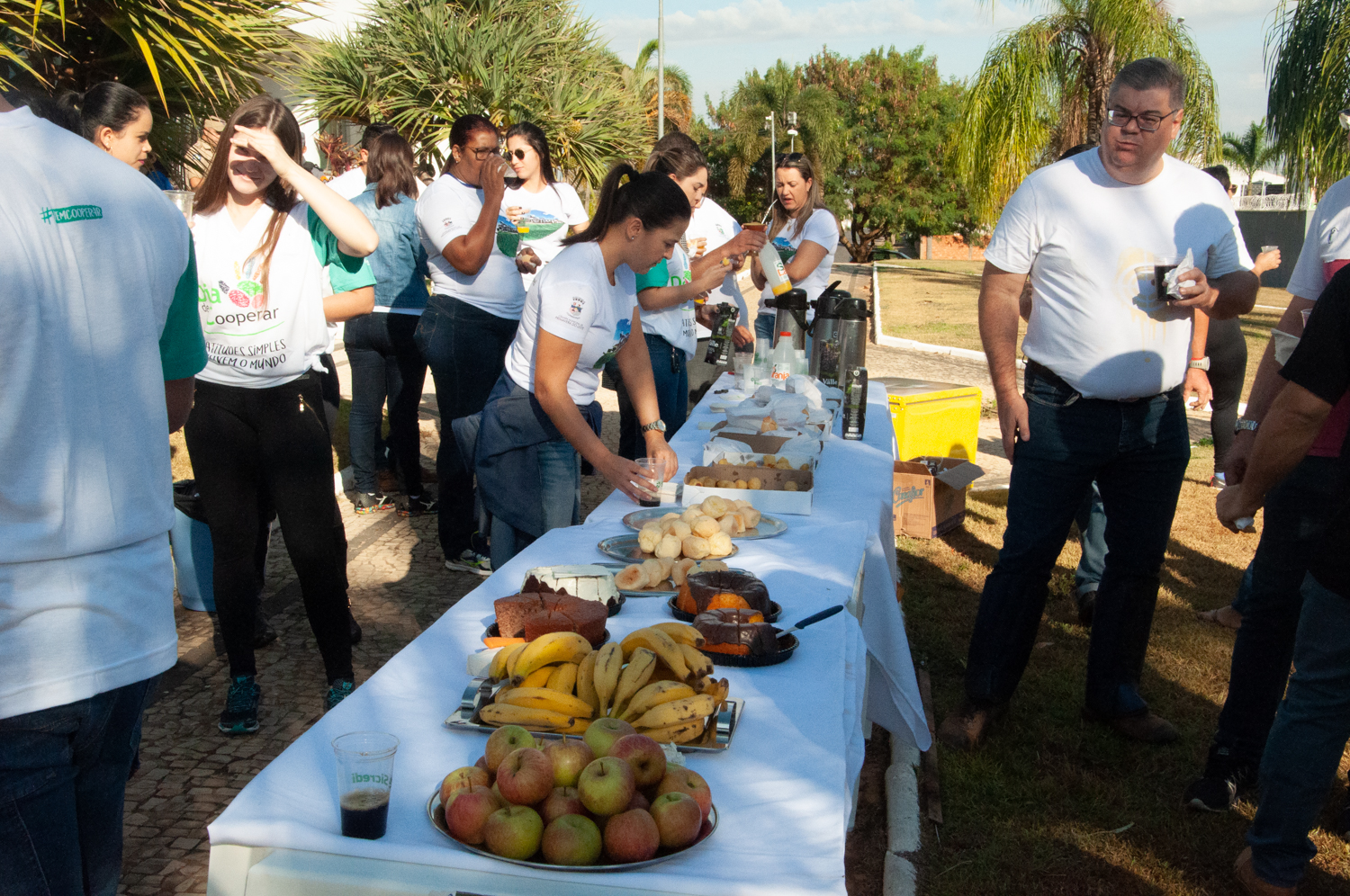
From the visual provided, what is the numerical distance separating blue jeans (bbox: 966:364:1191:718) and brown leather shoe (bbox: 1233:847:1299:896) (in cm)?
96

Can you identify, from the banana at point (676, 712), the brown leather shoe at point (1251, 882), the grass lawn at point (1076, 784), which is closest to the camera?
the banana at point (676, 712)

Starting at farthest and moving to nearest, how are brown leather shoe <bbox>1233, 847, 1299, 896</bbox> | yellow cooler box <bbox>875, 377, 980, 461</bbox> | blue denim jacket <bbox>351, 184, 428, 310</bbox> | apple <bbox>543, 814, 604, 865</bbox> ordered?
1. yellow cooler box <bbox>875, 377, 980, 461</bbox>
2. blue denim jacket <bbox>351, 184, 428, 310</bbox>
3. brown leather shoe <bbox>1233, 847, 1299, 896</bbox>
4. apple <bbox>543, 814, 604, 865</bbox>

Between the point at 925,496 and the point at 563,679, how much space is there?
4.42m

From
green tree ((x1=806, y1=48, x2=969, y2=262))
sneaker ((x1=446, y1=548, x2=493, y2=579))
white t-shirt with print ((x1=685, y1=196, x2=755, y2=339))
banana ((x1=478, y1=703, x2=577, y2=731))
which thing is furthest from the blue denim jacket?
green tree ((x1=806, y1=48, x2=969, y2=262))

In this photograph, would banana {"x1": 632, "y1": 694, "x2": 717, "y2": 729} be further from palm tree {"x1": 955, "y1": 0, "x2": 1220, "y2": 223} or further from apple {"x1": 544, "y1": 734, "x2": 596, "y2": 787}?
palm tree {"x1": 955, "y1": 0, "x2": 1220, "y2": 223}

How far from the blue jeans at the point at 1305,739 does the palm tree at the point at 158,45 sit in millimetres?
7036

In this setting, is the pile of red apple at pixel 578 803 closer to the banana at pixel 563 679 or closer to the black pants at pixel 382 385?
the banana at pixel 563 679

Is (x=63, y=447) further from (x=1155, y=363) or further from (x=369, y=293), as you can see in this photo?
(x=1155, y=363)

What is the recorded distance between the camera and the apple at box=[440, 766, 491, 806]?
1.52 meters

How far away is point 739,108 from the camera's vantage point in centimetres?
5556

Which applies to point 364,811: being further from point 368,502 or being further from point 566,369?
point 368,502

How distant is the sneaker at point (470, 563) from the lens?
5270 millimetres

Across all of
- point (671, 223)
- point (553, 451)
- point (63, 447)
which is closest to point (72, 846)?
point (63, 447)

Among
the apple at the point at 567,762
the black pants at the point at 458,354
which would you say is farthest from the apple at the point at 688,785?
the black pants at the point at 458,354
